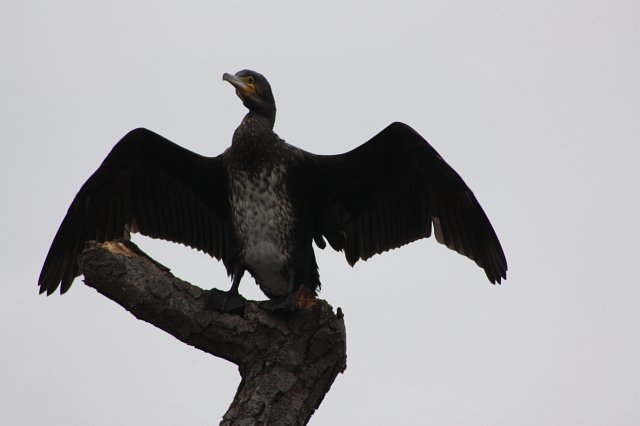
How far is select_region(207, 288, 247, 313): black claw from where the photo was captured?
4812 millimetres

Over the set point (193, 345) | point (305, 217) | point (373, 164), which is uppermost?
point (373, 164)

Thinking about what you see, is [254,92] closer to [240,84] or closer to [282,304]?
[240,84]

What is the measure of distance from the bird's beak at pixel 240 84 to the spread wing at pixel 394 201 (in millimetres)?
591

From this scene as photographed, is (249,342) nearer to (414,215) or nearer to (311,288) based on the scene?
(311,288)

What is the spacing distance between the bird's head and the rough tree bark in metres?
1.70

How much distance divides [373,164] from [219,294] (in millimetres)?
1787

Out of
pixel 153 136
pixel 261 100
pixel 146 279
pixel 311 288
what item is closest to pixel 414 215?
pixel 311 288

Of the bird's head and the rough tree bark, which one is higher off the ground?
the bird's head

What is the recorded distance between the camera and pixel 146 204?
6.46 metres

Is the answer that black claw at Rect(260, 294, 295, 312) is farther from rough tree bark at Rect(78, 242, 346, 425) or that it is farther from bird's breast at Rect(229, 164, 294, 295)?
bird's breast at Rect(229, 164, 294, 295)

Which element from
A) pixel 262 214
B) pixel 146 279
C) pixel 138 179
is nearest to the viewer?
pixel 146 279

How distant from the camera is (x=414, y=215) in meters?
6.39

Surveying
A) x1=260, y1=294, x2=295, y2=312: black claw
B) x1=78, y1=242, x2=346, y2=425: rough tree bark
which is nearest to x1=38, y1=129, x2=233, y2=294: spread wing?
x1=78, y1=242, x2=346, y2=425: rough tree bark

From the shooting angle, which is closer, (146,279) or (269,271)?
(146,279)
